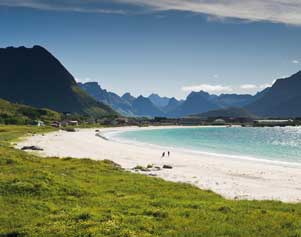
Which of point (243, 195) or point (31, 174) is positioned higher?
point (31, 174)

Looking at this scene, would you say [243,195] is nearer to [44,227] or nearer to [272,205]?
[272,205]

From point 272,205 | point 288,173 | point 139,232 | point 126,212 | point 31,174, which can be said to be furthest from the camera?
point 288,173

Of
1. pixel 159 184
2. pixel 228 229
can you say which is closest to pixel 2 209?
pixel 228 229

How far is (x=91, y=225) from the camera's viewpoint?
2064 cm

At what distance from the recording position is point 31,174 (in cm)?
3506

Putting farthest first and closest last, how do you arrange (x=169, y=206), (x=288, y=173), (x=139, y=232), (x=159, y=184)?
1. (x=288, y=173)
2. (x=159, y=184)
3. (x=169, y=206)
4. (x=139, y=232)

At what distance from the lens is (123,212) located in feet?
79.7

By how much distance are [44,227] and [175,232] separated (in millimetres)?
6515

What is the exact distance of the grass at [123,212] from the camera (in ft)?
66.4

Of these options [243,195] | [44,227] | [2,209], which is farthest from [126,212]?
[243,195]

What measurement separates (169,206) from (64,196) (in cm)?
763

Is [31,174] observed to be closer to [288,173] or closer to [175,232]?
[175,232]

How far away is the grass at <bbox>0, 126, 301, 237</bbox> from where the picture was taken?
20.2 meters

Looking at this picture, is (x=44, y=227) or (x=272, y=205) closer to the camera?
(x=44, y=227)
